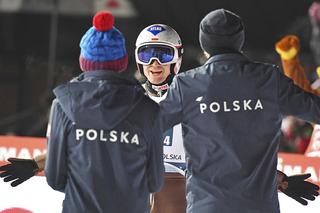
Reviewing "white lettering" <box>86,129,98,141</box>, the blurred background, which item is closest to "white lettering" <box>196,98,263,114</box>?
"white lettering" <box>86,129,98,141</box>

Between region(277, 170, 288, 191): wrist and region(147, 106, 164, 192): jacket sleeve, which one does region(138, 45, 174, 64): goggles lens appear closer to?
region(277, 170, 288, 191): wrist

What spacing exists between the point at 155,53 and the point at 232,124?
4.26 feet

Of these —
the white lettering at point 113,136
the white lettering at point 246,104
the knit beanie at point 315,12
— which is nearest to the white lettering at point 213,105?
the white lettering at point 246,104

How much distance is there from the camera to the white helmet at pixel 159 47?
18.3 ft

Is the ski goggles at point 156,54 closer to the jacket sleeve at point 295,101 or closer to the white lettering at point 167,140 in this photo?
the white lettering at point 167,140

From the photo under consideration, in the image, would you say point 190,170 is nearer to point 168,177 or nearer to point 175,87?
point 175,87

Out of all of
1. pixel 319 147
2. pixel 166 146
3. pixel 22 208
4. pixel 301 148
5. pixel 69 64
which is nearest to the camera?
pixel 166 146

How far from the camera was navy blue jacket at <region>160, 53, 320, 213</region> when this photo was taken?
4.36 metres

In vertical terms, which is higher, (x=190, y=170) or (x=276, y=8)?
(x=276, y=8)

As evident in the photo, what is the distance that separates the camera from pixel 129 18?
44.2ft

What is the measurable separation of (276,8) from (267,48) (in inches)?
28.2

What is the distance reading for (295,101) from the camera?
4453 mm

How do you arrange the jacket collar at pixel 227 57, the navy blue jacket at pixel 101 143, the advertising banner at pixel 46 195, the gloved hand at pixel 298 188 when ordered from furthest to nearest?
the advertising banner at pixel 46 195
the gloved hand at pixel 298 188
the jacket collar at pixel 227 57
the navy blue jacket at pixel 101 143

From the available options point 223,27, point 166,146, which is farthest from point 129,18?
point 223,27
